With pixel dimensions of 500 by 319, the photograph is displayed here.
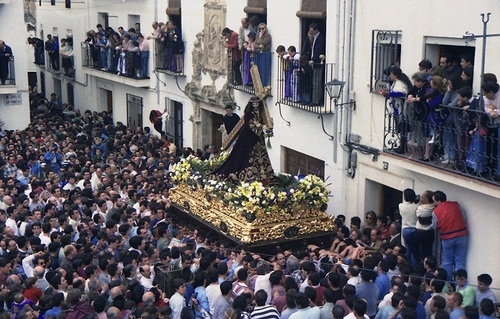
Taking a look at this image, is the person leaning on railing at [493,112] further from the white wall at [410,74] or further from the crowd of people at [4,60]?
the crowd of people at [4,60]

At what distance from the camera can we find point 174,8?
816 inches

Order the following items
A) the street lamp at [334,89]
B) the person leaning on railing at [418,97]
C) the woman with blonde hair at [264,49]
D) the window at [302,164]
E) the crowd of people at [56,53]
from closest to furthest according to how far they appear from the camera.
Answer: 1. the person leaning on railing at [418,97]
2. the street lamp at [334,89]
3. the window at [302,164]
4. the woman with blonde hair at [264,49]
5. the crowd of people at [56,53]

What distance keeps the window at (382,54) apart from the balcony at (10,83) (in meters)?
12.6

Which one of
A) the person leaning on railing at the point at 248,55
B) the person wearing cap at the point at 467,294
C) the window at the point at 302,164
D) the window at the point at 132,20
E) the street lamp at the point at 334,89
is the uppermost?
the window at the point at 132,20

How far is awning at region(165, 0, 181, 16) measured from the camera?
20.6 meters

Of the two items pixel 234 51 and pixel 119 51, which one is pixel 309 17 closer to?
pixel 234 51

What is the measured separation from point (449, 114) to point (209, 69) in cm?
889

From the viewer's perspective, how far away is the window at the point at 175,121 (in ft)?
69.3

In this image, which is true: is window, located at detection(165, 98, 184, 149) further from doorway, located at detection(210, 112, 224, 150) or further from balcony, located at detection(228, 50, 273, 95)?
balcony, located at detection(228, 50, 273, 95)

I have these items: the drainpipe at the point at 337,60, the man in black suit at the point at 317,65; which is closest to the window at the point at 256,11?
the man in black suit at the point at 317,65

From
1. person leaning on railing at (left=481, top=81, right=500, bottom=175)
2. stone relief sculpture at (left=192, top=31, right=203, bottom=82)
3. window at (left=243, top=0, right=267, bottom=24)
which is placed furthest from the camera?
stone relief sculpture at (left=192, top=31, right=203, bottom=82)

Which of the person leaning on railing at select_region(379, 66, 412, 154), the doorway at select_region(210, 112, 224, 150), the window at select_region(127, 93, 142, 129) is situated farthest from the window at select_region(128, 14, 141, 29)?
the person leaning on railing at select_region(379, 66, 412, 154)

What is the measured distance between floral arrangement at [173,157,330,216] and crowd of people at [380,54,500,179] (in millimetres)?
1518

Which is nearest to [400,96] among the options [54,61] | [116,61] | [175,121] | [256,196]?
[256,196]
